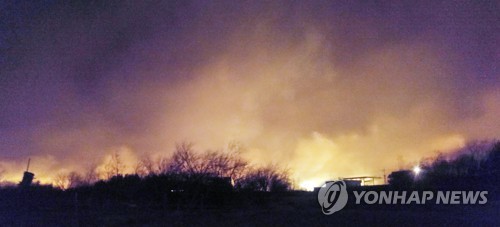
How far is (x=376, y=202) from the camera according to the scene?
29.6 metres

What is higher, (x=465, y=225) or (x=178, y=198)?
(x=178, y=198)

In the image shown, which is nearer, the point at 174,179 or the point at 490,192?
the point at 490,192

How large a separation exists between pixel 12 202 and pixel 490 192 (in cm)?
3943

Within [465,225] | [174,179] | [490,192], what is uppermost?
[174,179]

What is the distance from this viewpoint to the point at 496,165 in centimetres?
3934

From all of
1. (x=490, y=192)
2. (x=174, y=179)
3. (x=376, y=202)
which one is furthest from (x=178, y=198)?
(x=490, y=192)

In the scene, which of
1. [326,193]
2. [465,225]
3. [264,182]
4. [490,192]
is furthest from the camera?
[264,182]

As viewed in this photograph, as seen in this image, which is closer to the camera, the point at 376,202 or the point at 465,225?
the point at 465,225

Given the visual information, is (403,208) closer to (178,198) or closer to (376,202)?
(376,202)

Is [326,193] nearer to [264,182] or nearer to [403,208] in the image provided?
[403,208]

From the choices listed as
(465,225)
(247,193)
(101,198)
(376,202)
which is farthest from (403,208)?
(101,198)

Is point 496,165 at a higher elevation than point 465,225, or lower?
higher

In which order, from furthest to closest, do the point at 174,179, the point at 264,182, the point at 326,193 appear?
the point at 264,182
the point at 174,179
the point at 326,193

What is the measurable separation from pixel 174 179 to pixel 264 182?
19410mm
